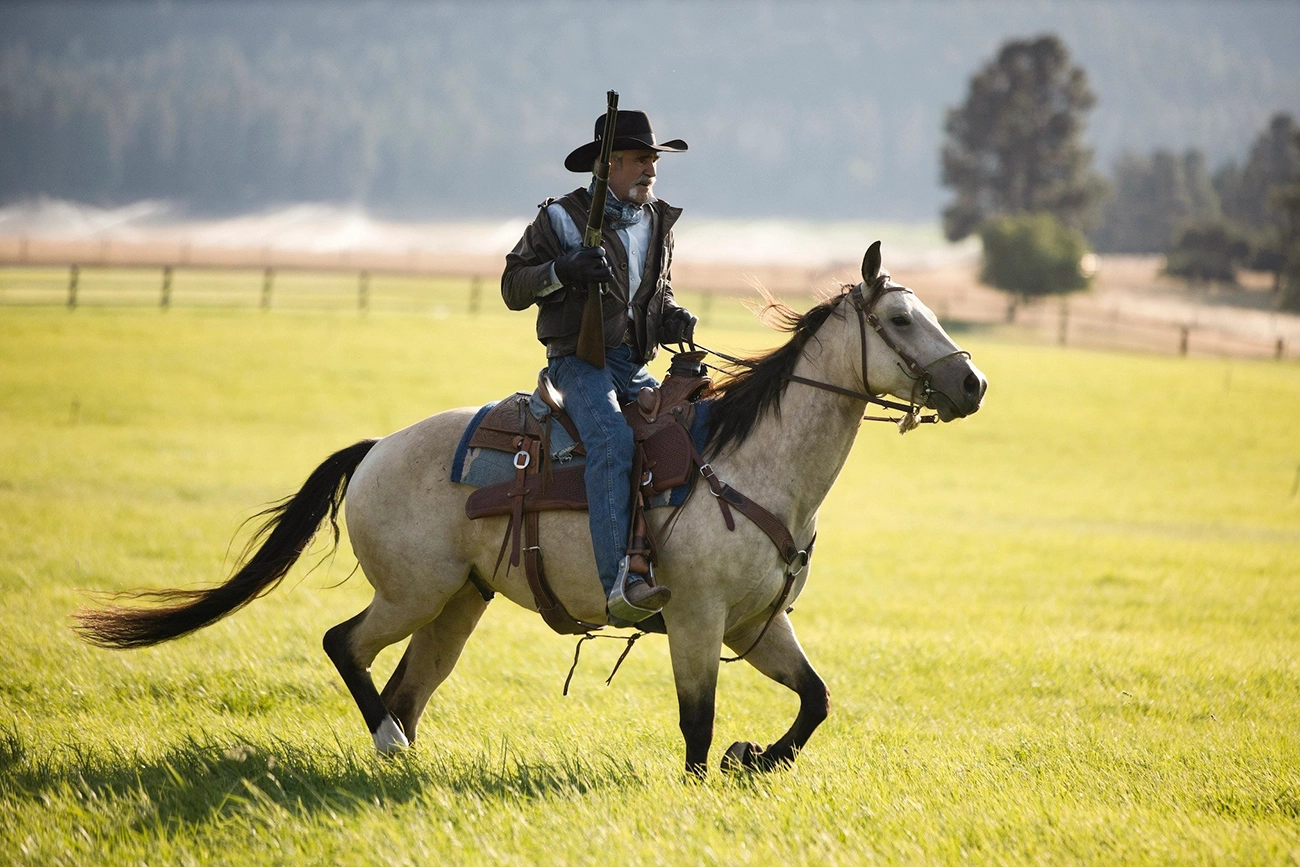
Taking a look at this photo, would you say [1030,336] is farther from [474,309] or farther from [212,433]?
[212,433]

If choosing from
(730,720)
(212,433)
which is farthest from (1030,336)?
(730,720)

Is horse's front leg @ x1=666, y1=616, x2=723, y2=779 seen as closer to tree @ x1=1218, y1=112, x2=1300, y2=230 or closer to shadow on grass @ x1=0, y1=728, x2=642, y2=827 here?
shadow on grass @ x1=0, y1=728, x2=642, y2=827

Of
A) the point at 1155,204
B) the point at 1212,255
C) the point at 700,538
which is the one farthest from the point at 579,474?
the point at 1155,204

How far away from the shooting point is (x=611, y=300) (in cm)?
632

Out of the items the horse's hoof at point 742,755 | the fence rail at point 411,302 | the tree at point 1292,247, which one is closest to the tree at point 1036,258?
the fence rail at point 411,302

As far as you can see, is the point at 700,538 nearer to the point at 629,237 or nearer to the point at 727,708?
the point at 629,237

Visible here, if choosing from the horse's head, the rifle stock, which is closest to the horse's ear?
the horse's head

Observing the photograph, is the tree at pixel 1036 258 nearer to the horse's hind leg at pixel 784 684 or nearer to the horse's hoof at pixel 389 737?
the horse's hind leg at pixel 784 684

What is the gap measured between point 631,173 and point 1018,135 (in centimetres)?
8471

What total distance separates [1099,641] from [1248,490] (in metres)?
16.9

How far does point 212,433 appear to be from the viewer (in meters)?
27.5

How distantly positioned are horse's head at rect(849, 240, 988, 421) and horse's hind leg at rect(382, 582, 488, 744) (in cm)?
285

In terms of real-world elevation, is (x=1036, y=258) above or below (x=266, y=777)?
above

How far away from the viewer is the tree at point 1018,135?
275ft
